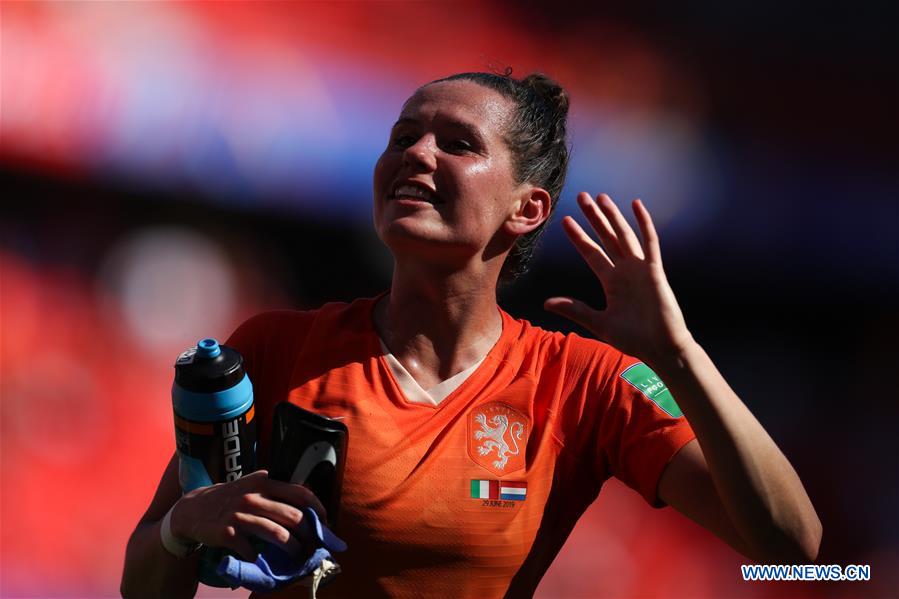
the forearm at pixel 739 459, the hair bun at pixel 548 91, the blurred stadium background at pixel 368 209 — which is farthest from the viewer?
the blurred stadium background at pixel 368 209

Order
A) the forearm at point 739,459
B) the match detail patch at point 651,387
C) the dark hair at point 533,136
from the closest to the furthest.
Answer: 1. the forearm at point 739,459
2. the match detail patch at point 651,387
3. the dark hair at point 533,136

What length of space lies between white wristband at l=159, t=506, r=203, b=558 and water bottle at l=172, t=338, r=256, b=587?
0.04 meters

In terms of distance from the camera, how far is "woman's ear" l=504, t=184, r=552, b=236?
1705mm

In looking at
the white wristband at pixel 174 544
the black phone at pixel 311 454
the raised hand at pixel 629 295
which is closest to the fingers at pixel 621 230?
the raised hand at pixel 629 295

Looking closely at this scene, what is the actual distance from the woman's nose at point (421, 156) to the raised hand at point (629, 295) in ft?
1.05

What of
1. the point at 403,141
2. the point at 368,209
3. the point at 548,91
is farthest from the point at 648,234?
the point at 368,209

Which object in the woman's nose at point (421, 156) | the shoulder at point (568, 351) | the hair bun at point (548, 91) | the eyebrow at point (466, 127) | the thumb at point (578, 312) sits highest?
the hair bun at point (548, 91)

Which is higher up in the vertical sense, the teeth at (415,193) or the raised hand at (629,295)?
the teeth at (415,193)

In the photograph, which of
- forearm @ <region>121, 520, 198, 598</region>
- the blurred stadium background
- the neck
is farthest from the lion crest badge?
the blurred stadium background

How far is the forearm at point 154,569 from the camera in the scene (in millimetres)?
1333

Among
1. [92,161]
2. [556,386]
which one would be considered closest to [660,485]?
[556,386]

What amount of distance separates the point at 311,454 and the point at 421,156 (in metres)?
0.61

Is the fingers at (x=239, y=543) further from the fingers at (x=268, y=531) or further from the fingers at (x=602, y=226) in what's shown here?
the fingers at (x=602, y=226)
